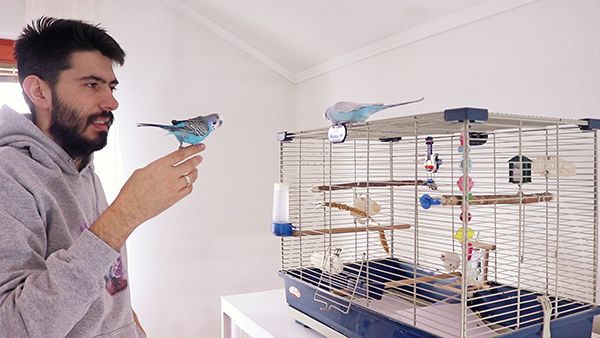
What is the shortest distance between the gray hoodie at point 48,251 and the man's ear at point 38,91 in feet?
0.16

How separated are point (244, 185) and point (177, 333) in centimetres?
74

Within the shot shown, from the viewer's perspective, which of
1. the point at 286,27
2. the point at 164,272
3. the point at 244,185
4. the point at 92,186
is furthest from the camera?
the point at 244,185

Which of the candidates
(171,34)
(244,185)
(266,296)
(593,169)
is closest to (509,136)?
(593,169)

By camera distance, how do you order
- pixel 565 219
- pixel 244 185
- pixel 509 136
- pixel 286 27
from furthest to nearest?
pixel 244 185 < pixel 286 27 < pixel 509 136 < pixel 565 219

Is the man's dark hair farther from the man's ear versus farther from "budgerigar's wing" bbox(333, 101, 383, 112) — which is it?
"budgerigar's wing" bbox(333, 101, 383, 112)

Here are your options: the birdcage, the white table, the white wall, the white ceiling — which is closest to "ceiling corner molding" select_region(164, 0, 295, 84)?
the white ceiling

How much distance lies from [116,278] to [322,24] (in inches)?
49.1

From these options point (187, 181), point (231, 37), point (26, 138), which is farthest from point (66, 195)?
point (231, 37)

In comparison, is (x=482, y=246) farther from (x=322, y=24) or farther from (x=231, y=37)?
(x=231, y=37)

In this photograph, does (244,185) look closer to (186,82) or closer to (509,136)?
(186,82)

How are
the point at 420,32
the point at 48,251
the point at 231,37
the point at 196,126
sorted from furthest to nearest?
1. the point at 231,37
2. the point at 420,32
3. the point at 196,126
4. the point at 48,251

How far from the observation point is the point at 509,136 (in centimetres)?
123

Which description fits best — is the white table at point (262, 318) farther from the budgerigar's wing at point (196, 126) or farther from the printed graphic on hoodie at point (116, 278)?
the budgerigar's wing at point (196, 126)

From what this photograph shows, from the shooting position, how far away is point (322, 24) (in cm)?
182
